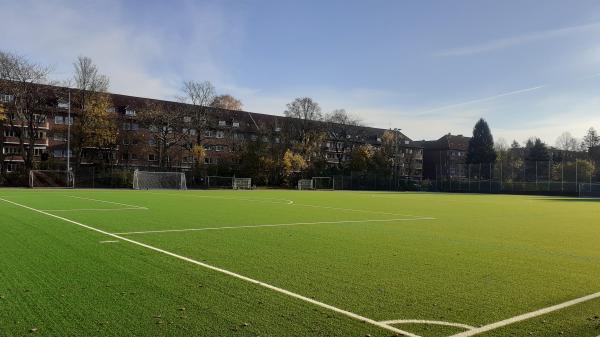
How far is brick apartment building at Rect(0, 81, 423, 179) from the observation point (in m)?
71.0

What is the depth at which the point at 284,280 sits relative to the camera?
23.1 feet

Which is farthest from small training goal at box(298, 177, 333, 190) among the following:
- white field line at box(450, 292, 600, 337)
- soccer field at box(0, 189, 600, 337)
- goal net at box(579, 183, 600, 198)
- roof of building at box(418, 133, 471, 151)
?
white field line at box(450, 292, 600, 337)

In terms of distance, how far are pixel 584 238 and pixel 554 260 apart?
17.3 feet

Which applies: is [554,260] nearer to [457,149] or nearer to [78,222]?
[78,222]

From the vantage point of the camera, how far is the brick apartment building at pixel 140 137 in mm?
71000

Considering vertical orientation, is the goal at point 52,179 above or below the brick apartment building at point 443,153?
below

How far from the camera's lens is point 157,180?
6166 centimetres

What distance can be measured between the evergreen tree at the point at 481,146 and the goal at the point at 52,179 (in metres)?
83.1

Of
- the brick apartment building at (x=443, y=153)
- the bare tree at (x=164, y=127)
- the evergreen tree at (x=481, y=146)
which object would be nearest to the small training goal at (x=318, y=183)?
the bare tree at (x=164, y=127)

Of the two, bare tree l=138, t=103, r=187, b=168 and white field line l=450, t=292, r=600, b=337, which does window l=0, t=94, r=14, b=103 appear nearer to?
bare tree l=138, t=103, r=187, b=168

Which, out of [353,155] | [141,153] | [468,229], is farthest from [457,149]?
[468,229]

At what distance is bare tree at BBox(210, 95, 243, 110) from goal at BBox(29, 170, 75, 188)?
27768mm

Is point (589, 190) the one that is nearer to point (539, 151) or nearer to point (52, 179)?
point (539, 151)

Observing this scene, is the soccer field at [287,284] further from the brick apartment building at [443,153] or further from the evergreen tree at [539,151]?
the brick apartment building at [443,153]
